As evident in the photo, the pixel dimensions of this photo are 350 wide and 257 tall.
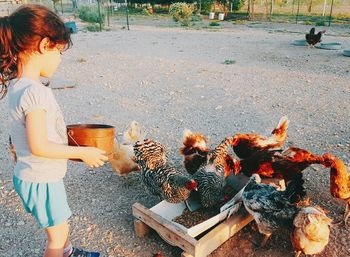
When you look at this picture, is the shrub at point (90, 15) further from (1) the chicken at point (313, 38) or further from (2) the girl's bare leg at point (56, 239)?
(2) the girl's bare leg at point (56, 239)

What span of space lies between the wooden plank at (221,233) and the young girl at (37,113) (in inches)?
41.9

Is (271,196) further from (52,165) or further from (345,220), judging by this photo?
(52,165)

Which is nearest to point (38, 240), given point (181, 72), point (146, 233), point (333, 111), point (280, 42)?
point (146, 233)

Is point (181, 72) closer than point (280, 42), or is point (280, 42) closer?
point (181, 72)

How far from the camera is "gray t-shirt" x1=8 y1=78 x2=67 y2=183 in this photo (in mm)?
1814

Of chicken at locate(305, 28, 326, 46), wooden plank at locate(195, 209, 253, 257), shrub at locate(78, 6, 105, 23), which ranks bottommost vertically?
wooden plank at locate(195, 209, 253, 257)

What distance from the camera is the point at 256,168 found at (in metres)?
3.52

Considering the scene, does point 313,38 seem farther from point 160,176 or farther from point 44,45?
point 44,45

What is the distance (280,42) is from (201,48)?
344 centimetres

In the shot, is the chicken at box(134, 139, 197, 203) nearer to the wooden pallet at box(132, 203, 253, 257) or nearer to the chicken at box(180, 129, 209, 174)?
the wooden pallet at box(132, 203, 253, 257)

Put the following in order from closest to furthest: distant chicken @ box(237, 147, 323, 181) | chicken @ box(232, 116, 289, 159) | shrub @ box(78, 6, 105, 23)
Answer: distant chicken @ box(237, 147, 323, 181)
chicken @ box(232, 116, 289, 159)
shrub @ box(78, 6, 105, 23)

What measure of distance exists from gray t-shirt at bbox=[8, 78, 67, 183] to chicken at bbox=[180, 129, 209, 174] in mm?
1854

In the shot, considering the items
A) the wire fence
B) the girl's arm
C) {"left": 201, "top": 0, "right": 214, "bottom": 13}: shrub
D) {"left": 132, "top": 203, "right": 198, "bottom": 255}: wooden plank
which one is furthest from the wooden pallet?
{"left": 201, "top": 0, "right": 214, "bottom": 13}: shrub

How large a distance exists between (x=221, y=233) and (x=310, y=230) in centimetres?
68
